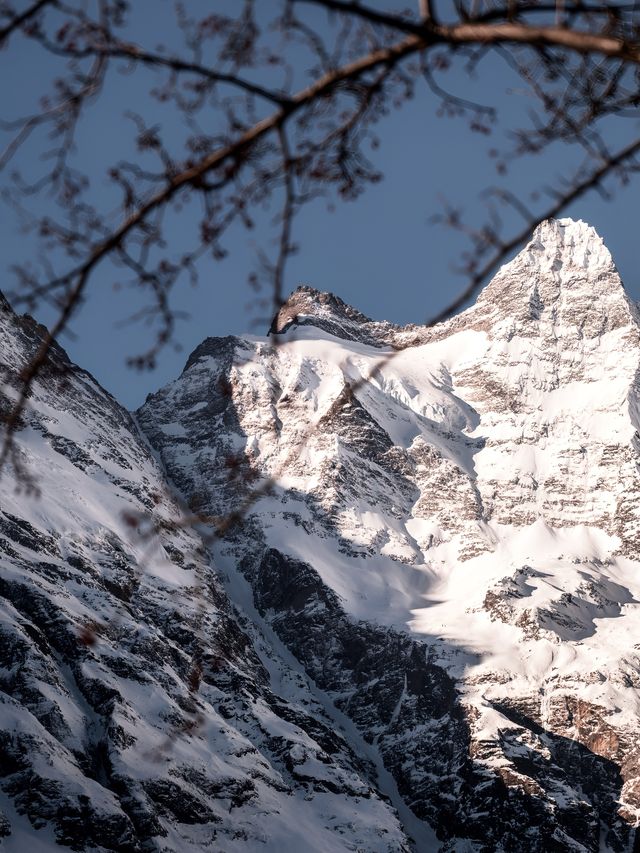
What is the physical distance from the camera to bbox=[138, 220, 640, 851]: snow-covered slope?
413 ft

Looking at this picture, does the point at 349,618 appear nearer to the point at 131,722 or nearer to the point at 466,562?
the point at 466,562

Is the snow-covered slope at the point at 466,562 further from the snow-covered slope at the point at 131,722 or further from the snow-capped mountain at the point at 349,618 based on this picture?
the snow-covered slope at the point at 131,722

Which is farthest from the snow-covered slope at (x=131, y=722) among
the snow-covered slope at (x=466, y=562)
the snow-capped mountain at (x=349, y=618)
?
the snow-covered slope at (x=466, y=562)

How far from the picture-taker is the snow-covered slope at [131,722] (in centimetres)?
8219

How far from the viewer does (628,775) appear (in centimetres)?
12581

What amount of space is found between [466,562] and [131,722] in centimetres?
7315

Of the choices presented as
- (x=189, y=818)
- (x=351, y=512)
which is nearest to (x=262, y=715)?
(x=189, y=818)

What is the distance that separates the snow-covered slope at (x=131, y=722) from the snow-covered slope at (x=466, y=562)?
9214 millimetres

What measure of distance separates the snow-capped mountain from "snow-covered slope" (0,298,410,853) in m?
0.25

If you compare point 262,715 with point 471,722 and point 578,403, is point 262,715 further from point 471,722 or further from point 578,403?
point 578,403

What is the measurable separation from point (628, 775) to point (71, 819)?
6782 centimetres

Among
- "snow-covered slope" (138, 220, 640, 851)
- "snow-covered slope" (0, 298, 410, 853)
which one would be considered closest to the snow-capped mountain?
"snow-covered slope" (0, 298, 410, 853)

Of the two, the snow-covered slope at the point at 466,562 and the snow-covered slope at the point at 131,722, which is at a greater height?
the snow-covered slope at the point at 466,562

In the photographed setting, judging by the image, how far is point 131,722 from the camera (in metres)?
94.8
